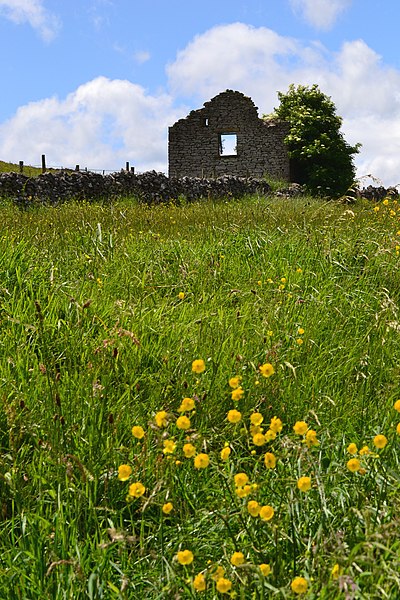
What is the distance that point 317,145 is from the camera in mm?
30156

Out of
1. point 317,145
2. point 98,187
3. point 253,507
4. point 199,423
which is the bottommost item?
point 199,423

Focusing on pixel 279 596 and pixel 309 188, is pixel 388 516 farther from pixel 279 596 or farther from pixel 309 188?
pixel 309 188

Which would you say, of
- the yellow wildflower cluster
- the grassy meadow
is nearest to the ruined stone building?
the grassy meadow

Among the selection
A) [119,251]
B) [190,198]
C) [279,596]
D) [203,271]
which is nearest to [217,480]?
[279,596]

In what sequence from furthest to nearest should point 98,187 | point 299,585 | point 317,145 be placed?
point 317,145
point 98,187
point 299,585

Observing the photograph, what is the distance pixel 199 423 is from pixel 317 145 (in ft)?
95.1

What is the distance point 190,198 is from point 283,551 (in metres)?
15.2

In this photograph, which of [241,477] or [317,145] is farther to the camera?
[317,145]

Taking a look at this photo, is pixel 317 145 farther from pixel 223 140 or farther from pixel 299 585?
pixel 299 585

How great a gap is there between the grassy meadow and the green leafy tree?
83.2 ft

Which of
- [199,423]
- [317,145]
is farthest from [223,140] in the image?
[199,423]

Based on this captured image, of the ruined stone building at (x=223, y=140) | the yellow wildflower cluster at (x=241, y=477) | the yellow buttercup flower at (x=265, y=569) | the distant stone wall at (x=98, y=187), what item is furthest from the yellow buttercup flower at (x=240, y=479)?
the ruined stone building at (x=223, y=140)

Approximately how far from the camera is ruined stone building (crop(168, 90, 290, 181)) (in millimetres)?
30125

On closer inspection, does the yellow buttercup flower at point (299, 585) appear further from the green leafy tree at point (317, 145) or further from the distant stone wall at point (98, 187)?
the green leafy tree at point (317, 145)
